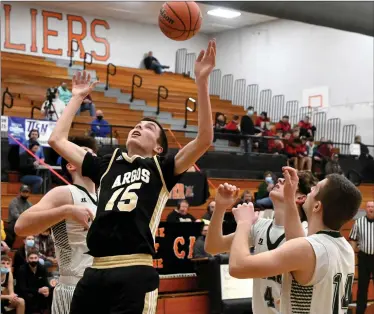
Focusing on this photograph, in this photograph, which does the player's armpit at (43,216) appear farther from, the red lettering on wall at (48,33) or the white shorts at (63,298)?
the red lettering on wall at (48,33)

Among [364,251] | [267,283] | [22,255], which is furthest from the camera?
[364,251]

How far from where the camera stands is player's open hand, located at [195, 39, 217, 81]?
355 cm

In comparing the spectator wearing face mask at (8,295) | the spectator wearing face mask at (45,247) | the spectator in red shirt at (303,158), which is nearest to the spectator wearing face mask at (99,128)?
the spectator in red shirt at (303,158)

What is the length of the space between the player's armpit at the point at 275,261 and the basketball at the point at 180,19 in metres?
2.22

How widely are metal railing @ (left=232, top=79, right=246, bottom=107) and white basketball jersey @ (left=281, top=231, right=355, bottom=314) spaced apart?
21.9 meters

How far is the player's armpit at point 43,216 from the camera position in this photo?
412 cm

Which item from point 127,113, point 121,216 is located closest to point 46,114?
point 127,113

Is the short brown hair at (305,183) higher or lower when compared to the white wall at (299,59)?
lower

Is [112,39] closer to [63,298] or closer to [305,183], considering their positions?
[305,183]

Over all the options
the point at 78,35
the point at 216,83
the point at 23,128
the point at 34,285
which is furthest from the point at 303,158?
the point at 78,35

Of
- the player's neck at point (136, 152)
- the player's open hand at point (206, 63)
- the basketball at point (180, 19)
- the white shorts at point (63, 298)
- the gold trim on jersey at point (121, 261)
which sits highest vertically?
the basketball at point (180, 19)

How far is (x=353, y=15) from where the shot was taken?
33.2 ft

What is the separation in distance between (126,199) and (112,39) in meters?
21.9

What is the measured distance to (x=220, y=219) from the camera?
3.98m
